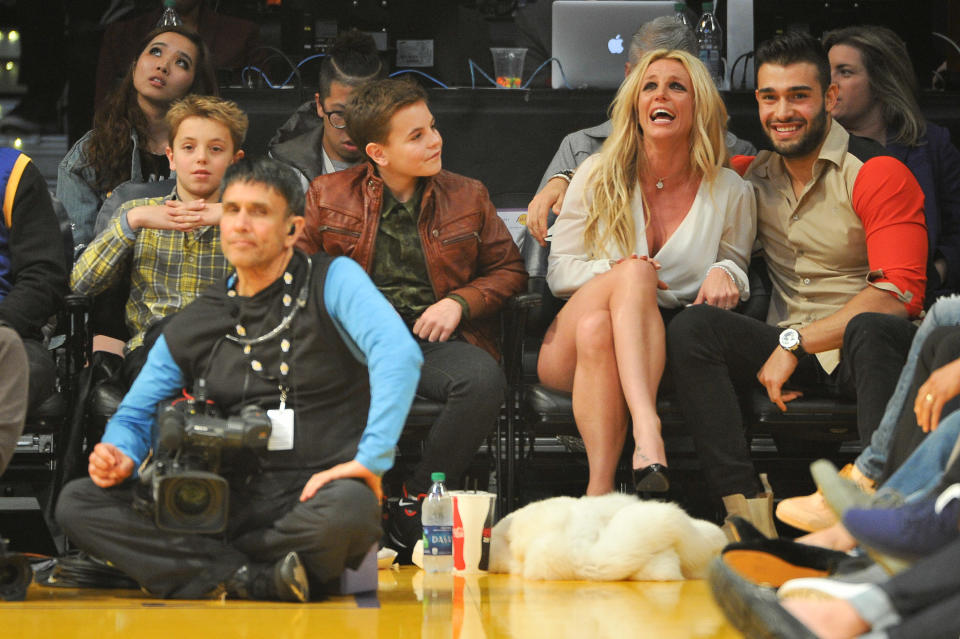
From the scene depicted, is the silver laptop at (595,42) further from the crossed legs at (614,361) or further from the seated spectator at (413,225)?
the crossed legs at (614,361)

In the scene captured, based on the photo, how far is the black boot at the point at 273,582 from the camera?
8.57 ft

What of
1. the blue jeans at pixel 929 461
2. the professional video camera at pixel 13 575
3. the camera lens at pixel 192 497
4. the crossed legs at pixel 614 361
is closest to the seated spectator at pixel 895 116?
the crossed legs at pixel 614 361

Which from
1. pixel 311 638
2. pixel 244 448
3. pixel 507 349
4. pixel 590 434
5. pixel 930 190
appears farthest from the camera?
pixel 930 190

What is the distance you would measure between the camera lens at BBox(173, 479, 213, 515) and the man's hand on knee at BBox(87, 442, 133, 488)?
7.5 inches

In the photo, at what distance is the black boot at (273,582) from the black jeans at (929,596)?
1.29 meters

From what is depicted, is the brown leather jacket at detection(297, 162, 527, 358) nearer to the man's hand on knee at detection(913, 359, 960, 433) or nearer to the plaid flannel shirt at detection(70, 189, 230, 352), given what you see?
the plaid flannel shirt at detection(70, 189, 230, 352)

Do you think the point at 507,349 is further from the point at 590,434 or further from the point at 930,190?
the point at 930,190

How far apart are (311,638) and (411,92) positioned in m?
1.95

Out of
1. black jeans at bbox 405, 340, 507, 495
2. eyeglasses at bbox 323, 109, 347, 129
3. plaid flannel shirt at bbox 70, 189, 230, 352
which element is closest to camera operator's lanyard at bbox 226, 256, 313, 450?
black jeans at bbox 405, 340, 507, 495

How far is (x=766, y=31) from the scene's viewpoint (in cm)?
598

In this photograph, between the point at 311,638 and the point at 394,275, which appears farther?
the point at 394,275

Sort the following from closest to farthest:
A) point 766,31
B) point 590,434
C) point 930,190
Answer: point 590,434 → point 930,190 → point 766,31

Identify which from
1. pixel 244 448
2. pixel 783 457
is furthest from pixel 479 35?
pixel 244 448

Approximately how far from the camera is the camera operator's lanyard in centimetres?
275
